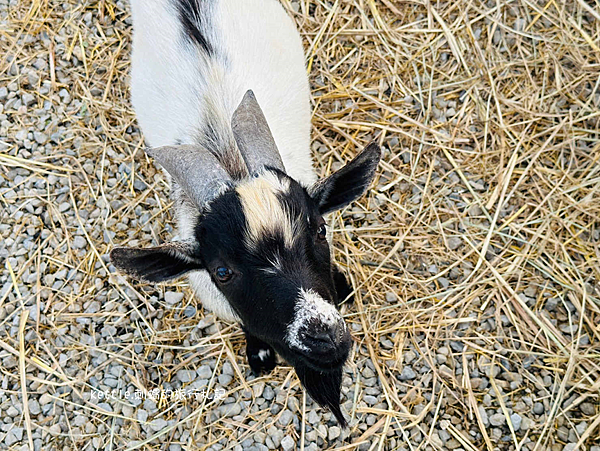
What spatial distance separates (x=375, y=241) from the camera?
12.3 ft

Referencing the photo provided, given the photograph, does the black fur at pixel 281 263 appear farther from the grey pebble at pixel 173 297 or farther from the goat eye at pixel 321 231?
the grey pebble at pixel 173 297

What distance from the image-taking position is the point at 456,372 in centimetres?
338

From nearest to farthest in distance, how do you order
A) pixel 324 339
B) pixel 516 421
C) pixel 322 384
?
1. pixel 324 339
2. pixel 322 384
3. pixel 516 421

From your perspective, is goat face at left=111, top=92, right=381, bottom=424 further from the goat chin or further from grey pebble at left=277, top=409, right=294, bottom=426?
grey pebble at left=277, top=409, right=294, bottom=426

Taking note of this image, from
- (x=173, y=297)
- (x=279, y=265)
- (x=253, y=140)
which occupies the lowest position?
(x=173, y=297)

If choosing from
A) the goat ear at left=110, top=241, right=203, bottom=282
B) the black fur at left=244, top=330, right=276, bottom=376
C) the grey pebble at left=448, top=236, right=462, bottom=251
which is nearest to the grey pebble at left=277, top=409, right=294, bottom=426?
the black fur at left=244, top=330, right=276, bottom=376

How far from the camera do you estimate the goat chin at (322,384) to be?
2603 millimetres

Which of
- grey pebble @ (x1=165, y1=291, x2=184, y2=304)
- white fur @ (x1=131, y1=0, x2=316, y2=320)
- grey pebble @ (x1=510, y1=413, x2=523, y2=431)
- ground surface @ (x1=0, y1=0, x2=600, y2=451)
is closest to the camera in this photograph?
white fur @ (x1=131, y1=0, x2=316, y2=320)

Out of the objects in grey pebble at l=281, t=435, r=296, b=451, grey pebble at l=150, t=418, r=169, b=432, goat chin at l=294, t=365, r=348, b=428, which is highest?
goat chin at l=294, t=365, r=348, b=428

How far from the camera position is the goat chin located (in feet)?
8.54

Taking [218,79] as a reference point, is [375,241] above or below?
below

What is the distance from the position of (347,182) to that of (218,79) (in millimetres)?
952

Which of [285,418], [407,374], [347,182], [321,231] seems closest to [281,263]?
[321,231]

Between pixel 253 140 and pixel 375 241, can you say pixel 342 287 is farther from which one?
pixel 253 140
